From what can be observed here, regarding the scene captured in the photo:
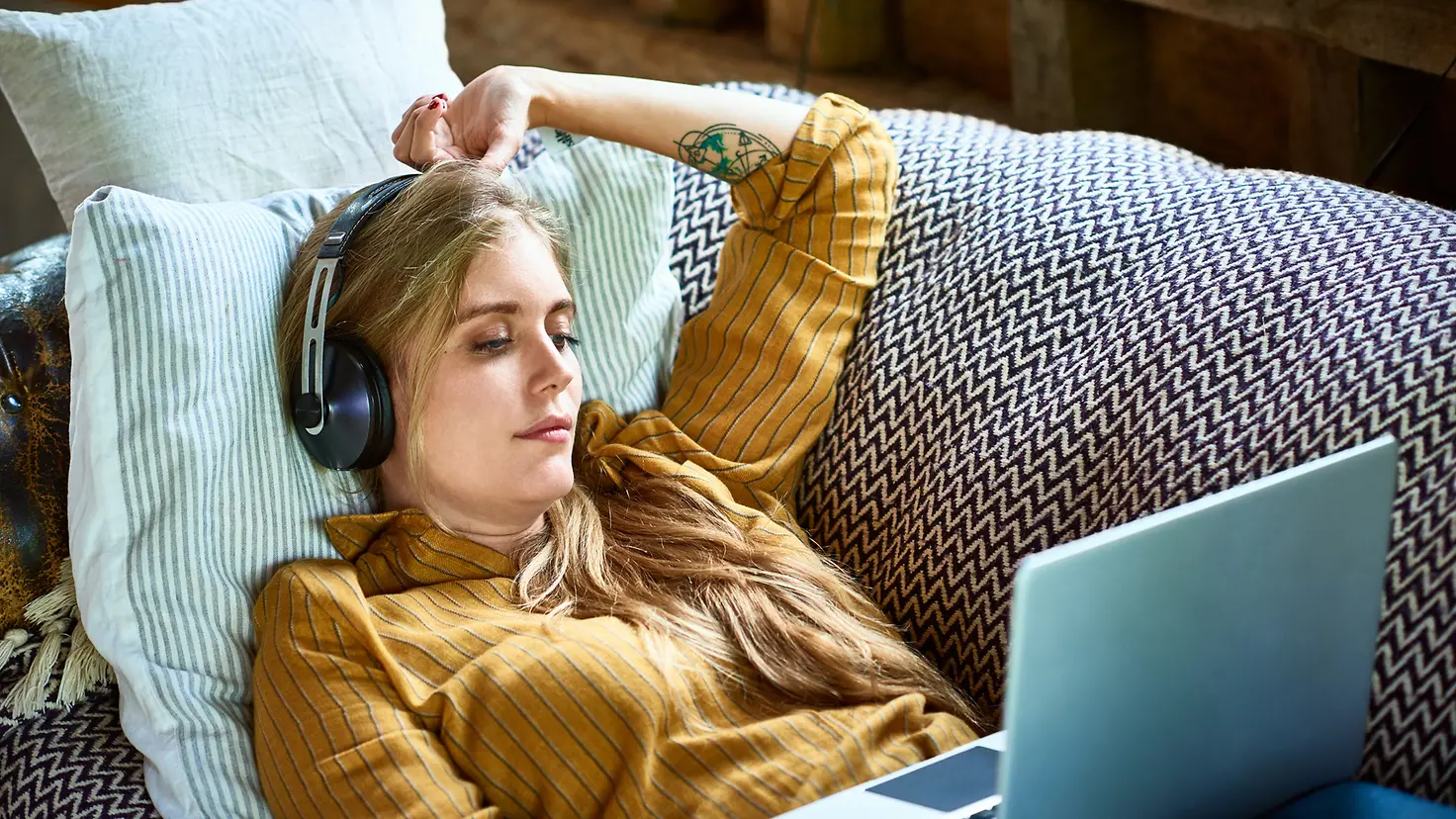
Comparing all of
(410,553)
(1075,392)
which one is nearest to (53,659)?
(410,553)

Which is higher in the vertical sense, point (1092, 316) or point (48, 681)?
point (1092, 316)

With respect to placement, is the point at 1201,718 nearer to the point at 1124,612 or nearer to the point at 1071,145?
the point at 1124,612

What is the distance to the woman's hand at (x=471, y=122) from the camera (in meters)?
1.35

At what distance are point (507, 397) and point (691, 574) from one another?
9.7 inches

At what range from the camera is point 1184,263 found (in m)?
1.29

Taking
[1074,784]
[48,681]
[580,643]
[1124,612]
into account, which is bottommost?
[48,681]

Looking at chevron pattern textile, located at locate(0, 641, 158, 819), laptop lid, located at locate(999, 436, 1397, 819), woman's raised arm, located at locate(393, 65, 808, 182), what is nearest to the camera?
laptop lid, located at locate(999, 436, 1397, 819)

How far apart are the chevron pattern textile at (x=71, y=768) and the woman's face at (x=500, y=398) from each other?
36cm

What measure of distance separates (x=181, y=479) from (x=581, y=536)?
0.38m

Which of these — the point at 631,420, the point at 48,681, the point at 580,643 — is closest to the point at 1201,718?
the point at 580,643

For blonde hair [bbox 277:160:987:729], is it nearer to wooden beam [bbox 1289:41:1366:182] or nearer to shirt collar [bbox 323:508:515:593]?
shirt collar [bbox 323:508:515:593]

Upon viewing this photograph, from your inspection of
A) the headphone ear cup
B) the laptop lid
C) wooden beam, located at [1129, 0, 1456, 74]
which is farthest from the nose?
wooden beam, located at [1129, 0, 1456, 74]

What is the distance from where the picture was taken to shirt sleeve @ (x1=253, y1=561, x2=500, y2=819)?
1.05 meters

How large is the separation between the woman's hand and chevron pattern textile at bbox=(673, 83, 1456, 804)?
453 millimetres
